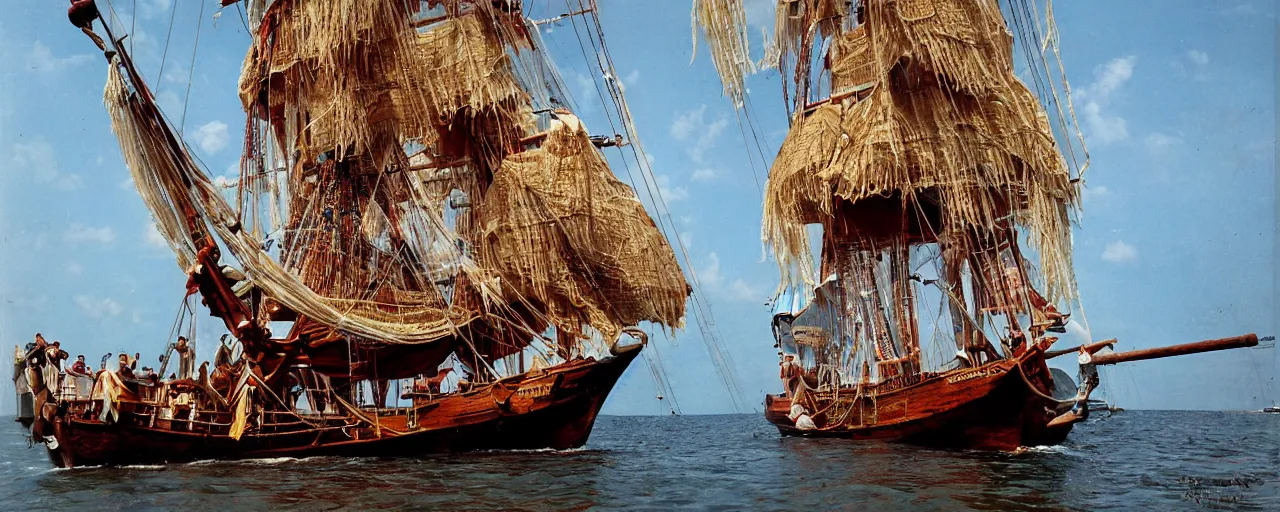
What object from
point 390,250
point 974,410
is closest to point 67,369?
point 390,250

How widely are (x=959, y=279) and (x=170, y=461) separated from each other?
59.9 ft

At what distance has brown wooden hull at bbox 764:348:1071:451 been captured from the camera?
71.3 feet

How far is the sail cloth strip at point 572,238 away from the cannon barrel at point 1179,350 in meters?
11.3

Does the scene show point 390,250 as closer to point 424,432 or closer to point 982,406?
point 424,432

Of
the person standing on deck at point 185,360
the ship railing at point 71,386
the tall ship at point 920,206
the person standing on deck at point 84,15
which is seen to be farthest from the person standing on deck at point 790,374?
the person standing on deck at point 84,15

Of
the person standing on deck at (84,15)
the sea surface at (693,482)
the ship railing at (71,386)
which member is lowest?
the sea surface at (693,482)

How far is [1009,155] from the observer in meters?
24.8

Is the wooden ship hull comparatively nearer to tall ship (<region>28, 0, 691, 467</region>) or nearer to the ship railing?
tall ship (<region>28, 0, 691, 467</region>)

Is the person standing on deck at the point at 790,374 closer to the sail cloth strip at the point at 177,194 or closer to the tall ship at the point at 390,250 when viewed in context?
the tall ship at the point at 390,250

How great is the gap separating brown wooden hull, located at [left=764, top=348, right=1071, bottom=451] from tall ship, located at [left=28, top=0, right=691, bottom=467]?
5836 millimetres

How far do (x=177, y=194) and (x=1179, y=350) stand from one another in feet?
60.6

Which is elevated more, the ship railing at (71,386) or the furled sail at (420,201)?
the furled sail at (420,201)

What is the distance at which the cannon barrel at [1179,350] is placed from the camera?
56.6 ft

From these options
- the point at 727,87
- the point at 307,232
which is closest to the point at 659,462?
the point at 727,87
